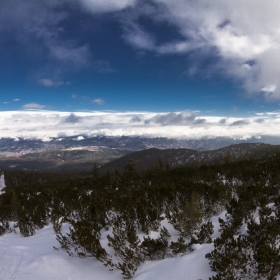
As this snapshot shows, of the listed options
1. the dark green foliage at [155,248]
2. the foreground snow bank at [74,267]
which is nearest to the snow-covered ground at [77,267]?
the foreground snow bank at [74,267]

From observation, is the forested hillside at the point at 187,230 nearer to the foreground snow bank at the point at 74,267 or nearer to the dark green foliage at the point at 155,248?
the dark green foliage at the point at 155,248

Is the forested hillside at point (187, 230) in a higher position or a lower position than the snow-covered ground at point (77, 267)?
higher

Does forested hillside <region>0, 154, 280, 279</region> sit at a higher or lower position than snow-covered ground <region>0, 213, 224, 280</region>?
higher

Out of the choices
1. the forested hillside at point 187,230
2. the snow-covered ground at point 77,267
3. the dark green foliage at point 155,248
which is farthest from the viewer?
the dark green foliage at point 155,248

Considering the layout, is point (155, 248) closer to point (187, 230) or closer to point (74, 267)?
point (187, 230)

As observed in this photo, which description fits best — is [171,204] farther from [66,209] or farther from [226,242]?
[66,209]

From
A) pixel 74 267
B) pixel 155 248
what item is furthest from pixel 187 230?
pixel 74 267

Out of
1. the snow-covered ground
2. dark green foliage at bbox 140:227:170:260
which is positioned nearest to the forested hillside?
dark green foliage at bbox 140:227:170:260

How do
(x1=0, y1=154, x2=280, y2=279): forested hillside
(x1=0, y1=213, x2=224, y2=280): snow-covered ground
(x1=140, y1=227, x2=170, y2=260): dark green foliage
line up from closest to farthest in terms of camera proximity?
1. (x1=0, y1=154, x2=280, y2=279): forested hillside
2. (x1=0, y1=213, x2=224, y2=280): snow-covered ground
3. (x1=140, y1=227, x2=170, y2=260): dark green foliage

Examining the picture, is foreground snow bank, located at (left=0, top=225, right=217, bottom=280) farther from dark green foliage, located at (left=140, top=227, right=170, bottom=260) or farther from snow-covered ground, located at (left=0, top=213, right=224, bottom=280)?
dark green foliage, located at (left=140, top=227, right=170, bottom=260)
